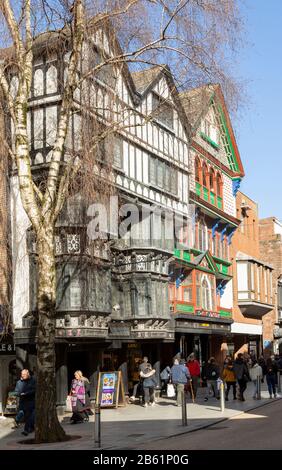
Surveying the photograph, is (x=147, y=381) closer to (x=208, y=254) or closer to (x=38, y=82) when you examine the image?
(x=38, y=82)

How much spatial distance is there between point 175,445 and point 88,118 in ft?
23.8

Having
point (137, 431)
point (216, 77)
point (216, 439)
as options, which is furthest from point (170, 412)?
point (216, 77)

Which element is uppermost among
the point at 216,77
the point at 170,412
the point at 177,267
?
the point at 216,77

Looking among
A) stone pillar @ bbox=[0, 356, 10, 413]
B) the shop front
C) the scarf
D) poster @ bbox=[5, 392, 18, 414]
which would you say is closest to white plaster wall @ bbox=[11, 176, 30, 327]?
stone pillar @ bbox=[0, 356, 10, 413]

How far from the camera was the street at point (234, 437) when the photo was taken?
13367 mm

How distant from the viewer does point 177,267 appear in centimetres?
3253

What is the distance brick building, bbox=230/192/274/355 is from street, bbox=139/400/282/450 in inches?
901

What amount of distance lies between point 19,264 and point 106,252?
2.89 metres

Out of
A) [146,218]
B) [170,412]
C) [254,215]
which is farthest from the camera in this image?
[254,215]

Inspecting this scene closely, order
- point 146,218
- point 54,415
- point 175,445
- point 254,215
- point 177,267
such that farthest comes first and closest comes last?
point 254,215 → point 177,267 → point 146,218 → point 54,415 → point 175,445

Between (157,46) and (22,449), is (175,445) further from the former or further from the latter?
(157,46)

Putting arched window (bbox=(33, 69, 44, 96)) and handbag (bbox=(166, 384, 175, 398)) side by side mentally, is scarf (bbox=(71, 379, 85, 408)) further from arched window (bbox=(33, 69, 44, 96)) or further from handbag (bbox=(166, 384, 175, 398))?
arched window (bbox=(33, 69, 44, 96))

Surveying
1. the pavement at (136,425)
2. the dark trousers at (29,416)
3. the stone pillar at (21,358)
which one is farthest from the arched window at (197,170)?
the dark trousers at (29,416)

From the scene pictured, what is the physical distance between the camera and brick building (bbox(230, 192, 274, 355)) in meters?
42.8
